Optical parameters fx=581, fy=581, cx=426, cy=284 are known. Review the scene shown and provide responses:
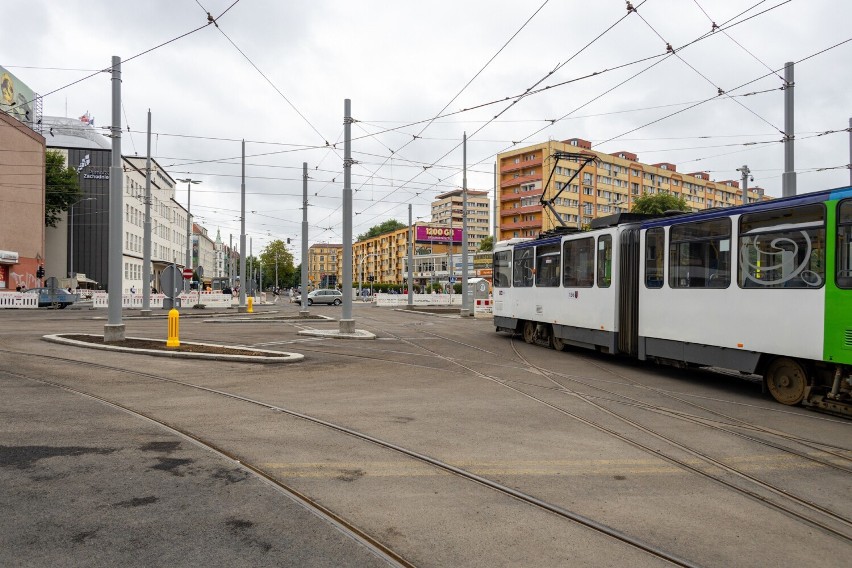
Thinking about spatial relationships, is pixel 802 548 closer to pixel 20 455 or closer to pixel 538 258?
pixel 20 455

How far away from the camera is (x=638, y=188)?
86.7 metres

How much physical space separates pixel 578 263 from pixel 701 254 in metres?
4.10

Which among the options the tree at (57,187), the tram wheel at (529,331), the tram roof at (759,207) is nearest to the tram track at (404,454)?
the tram roof at (759,207)

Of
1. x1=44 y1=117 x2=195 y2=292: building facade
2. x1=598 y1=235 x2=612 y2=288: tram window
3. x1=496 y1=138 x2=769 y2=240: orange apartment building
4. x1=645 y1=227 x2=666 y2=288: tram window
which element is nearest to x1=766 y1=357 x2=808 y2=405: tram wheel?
x1=645 y1=227 x2=666 y2=288: tram window

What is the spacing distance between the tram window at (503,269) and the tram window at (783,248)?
9385mm

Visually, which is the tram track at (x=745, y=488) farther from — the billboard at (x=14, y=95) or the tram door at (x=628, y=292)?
the billboard at (x=14, y=95)

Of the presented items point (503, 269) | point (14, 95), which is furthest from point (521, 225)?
point (503, 269)

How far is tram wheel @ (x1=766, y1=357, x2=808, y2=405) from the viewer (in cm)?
817

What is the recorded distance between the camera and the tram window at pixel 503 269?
18.2 m

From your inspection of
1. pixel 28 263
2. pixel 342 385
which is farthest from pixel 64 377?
pixel 28 263

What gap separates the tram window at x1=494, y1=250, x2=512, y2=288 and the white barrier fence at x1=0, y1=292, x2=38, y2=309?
3573 centimetres

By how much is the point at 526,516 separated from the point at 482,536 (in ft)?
1.55

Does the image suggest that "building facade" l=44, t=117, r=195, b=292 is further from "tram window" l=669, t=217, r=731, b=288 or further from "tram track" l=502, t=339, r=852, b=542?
"tram track" l=502, t=339, r=852, b=542

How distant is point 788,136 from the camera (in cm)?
1312
